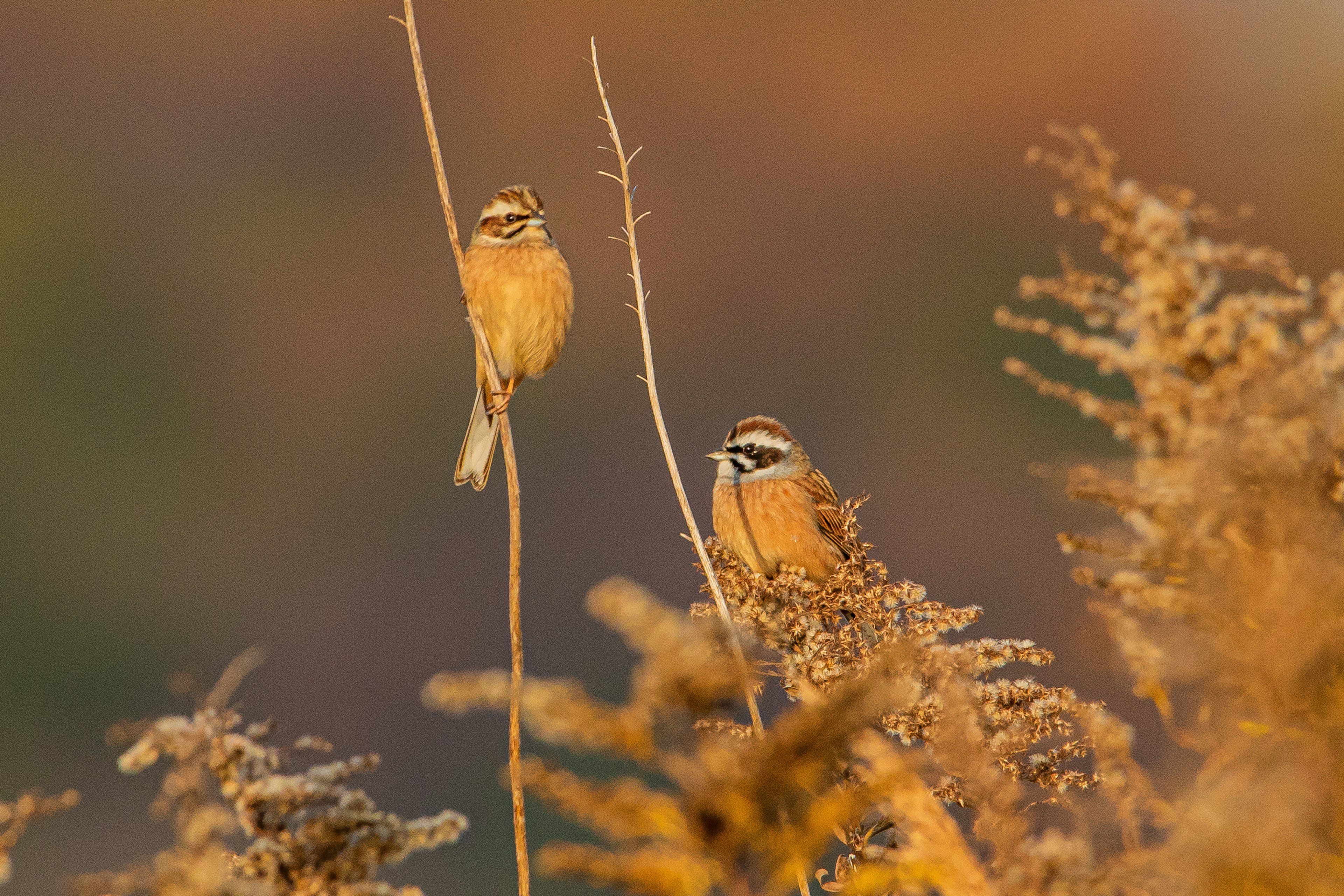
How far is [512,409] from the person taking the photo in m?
14.6

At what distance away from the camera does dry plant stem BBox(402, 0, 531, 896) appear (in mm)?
1374

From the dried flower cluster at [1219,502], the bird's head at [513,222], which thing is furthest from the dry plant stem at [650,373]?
the bird's head at [513,222]

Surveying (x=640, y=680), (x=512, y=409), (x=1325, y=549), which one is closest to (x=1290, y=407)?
(x=1325, y=549)

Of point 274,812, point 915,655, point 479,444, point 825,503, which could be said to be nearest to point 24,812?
point 274,812

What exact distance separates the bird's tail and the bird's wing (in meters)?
1.05

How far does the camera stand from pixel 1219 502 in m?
1.08

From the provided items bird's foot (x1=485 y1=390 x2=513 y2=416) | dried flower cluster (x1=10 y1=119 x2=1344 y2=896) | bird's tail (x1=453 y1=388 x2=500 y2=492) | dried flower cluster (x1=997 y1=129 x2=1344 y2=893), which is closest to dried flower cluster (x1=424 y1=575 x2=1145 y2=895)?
dried flower cluster (x1=10 y1=119 x2=1344 y2=896)

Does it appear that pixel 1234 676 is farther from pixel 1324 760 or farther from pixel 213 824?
pixel 213 824

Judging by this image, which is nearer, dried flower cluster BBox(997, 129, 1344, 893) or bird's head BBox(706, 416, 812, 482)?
dried flower cluster BBox(997, 129, 1344, 893)

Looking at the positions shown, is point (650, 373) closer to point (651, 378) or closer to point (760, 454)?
point (651, 378)

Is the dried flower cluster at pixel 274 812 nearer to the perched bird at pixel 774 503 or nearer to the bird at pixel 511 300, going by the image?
the bird at pixel 511 300

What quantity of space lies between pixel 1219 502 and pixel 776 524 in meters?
3.07

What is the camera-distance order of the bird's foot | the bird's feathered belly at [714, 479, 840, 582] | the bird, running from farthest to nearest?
the bird's feathered belly at [714, 479, 840, 582] → the bird → the bird's foot

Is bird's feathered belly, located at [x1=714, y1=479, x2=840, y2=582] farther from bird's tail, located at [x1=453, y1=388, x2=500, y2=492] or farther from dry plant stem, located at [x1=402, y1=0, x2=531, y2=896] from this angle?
dry plant stem, located at [x1=402, y1=0, x2=531, y2=896]
